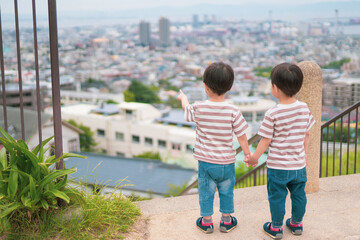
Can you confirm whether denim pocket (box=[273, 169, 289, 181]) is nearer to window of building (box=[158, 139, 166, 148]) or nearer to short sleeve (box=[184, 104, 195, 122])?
short sleeve (box=[184, 104, 195, 122])

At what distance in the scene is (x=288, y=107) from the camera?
7.02 feet

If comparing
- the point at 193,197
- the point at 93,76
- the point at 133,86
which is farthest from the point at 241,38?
the point at 193,197

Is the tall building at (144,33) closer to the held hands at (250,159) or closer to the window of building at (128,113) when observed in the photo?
the window of building at (128,113)

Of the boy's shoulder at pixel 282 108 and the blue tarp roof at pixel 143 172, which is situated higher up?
the boy's shoulder at pixel 282 108

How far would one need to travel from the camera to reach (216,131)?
2.18 metres

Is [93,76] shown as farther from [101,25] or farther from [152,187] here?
[152,187]

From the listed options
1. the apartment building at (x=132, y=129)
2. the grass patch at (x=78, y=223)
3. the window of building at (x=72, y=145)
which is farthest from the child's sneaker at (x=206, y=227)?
the apartment building at (x=132, y=129)

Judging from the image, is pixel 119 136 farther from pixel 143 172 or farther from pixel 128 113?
pixel 143 172

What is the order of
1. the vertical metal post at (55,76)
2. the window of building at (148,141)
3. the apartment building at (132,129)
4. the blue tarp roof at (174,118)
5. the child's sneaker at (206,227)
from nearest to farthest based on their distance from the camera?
the vertical metal post at (55,76), the child's sneaker at (206,227), the apartment building at (132,129), the blue tarp roof at (174,118), the window of building at (148,141)

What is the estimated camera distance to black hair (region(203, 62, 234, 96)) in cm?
214

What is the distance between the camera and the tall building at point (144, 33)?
91.8 m

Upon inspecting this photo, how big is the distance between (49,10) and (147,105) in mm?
75617

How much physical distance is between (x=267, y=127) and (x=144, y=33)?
94.9 metres

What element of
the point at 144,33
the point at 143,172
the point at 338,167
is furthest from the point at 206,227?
the point at 144,33
